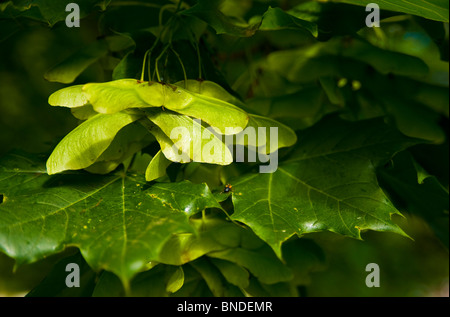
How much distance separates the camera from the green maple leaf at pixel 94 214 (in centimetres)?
52

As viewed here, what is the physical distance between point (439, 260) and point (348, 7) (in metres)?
1.37

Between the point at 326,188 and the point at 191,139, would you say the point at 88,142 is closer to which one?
the point at 191,139

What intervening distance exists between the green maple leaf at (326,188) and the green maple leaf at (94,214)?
9cm

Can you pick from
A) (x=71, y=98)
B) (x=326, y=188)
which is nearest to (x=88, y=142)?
(x=71, y=98)

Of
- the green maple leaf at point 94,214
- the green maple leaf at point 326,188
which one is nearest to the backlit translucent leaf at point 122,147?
the green maple leaf at point 94,214

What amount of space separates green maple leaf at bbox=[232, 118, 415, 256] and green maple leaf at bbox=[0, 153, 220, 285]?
0.09 m

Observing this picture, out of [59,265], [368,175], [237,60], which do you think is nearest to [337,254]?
[237,60]

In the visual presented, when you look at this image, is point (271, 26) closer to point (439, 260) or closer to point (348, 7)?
point (348, 7)

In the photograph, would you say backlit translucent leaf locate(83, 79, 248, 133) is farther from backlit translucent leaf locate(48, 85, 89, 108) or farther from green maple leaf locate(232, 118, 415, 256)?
green maple leaf locate(232, 118, 415, 256)

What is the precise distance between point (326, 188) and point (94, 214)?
1.10 feet

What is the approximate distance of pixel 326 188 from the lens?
0.71 metres

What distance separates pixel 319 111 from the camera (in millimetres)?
908

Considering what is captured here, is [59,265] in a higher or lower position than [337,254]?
lower

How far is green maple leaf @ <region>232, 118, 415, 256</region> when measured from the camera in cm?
65
